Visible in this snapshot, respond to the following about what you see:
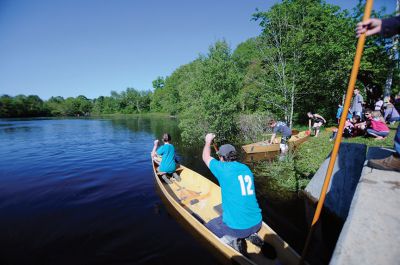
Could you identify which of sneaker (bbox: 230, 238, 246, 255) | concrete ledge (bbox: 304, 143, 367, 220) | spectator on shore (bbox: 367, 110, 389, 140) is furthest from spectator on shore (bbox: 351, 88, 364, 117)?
sneaker (bbox: 230, 238, 246, 255)

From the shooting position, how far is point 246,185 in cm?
391

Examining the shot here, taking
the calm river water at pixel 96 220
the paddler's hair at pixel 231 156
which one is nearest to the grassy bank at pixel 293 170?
the calm river water at pixel 96 220

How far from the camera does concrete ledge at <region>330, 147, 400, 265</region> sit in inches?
104

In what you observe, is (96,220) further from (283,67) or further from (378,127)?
(283,67)

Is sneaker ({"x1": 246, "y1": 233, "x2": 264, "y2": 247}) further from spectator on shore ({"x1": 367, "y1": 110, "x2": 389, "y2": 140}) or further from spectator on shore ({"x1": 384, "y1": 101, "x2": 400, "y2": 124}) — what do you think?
spectator on shore ({"x1": 384, "y1": 101, "x2": 400, "y2": 124})

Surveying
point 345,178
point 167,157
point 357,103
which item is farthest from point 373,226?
point 357,103

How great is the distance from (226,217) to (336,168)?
12.1ft

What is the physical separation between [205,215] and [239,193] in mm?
3230

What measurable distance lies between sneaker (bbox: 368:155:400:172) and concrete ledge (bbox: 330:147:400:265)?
0.62 feet

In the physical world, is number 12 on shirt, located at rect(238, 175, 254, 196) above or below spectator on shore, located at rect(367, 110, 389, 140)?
below

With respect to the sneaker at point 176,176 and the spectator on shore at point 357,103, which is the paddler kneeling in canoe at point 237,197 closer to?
the sneaker at point 176,176

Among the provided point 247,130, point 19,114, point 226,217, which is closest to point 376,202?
point 226,217

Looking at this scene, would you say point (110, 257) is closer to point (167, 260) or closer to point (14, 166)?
point (167, 260)

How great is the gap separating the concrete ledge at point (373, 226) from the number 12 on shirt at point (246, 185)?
1461mm
